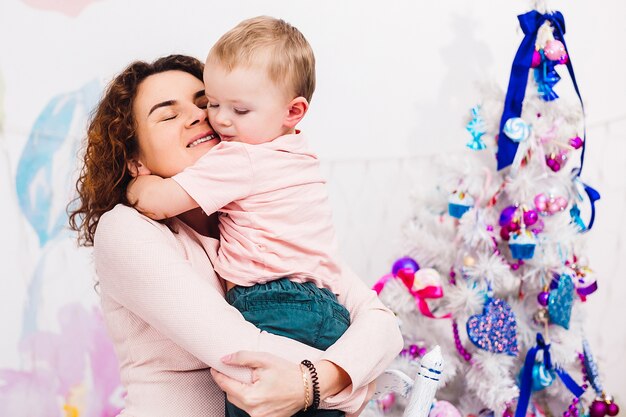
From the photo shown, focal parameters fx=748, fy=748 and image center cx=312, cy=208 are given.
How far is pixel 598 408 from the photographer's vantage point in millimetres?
2553

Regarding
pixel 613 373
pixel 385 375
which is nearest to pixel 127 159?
pixel 385 375

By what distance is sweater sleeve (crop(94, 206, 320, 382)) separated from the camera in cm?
126

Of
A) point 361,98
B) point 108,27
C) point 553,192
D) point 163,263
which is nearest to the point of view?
point 163,263

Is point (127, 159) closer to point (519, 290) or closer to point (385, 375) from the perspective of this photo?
point (385, 375)

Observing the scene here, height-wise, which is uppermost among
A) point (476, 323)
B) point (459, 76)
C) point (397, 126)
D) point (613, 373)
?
point (459, 76)

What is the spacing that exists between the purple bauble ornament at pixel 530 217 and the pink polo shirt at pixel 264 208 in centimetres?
97

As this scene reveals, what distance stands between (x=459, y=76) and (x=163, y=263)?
2339 mm

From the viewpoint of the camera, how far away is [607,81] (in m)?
3.43

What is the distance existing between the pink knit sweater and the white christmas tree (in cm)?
87

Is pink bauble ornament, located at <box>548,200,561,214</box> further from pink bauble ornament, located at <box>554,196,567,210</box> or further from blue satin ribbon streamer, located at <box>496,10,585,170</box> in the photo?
blue satin ribbon streamer, located at <box>496,10,585,170</box>

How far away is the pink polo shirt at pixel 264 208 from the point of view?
1383 mm

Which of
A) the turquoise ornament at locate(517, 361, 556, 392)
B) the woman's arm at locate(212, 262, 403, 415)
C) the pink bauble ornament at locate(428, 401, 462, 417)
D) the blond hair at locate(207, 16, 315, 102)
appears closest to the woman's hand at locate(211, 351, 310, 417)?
the woman's arm at locate(212, 262, 403, 415)

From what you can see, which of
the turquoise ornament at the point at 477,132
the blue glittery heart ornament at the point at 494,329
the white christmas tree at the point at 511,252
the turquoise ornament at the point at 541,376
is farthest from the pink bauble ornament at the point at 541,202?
the turquoise ornament at the point at 541,376

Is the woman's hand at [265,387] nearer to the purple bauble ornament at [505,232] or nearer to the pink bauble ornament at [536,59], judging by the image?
the purple bauble ornament at [505,232]
